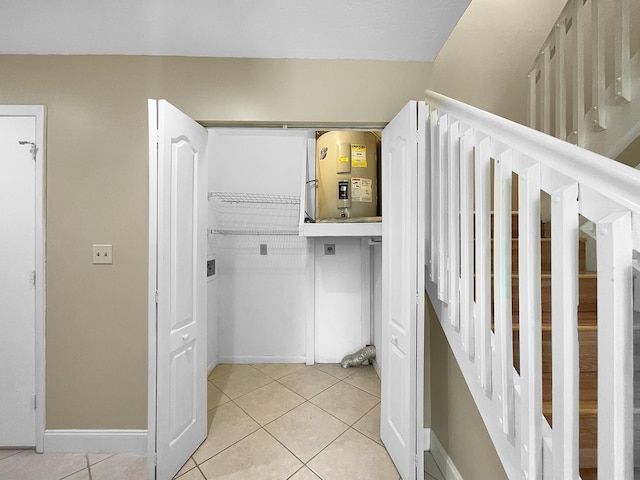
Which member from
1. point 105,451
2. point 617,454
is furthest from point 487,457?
point 105,451

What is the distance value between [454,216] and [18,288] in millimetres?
2511

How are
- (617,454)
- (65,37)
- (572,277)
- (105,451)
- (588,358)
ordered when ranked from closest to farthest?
1. (617,454)
2. (572,277)
3. (588,358)
4. (65,37)
5. (105,451)

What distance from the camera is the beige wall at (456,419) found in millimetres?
1351

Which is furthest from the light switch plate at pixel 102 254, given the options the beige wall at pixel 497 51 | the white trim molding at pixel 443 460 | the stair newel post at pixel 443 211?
the beige wall at pixel 497 51

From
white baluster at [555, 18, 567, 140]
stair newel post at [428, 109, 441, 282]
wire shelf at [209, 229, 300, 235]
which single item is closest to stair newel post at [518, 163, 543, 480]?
stair newel post at [428, 109, 441, 282]

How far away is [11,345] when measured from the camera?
71.3 inches

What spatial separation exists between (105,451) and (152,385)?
837 millimetres

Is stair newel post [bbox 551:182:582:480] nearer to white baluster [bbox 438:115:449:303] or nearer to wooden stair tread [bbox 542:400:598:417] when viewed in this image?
wooden stair tread [bbox 542:400:598:417]

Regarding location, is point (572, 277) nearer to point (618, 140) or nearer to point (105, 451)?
point (618, 140)

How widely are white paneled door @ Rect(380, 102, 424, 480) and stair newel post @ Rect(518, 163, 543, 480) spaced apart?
2.13ft

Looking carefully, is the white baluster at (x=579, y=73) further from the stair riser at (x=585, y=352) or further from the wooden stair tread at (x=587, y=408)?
the wooden stair tread at (x=587, y=408)

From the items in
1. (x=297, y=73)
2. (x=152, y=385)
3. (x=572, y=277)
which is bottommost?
(x=152, y=385)

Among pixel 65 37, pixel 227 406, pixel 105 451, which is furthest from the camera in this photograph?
pixel 227 406

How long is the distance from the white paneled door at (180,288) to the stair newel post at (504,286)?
1.42 metres
